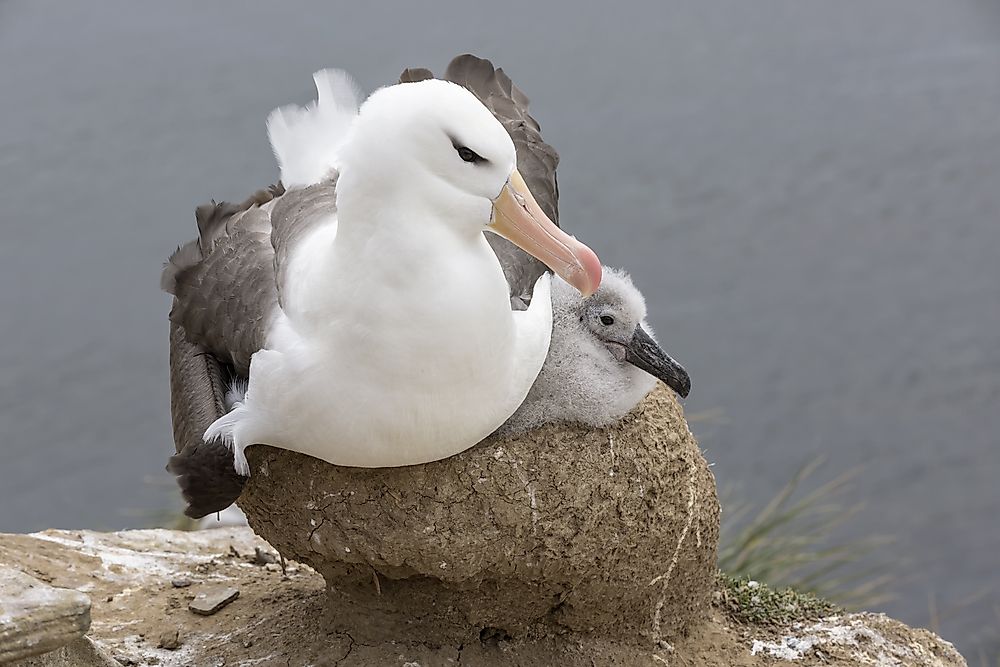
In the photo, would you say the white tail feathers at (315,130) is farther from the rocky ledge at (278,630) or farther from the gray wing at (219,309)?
the rocky ledge at (278,630)

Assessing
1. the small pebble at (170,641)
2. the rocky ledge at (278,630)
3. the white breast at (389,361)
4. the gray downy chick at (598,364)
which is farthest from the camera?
the small pebble at (170,641)

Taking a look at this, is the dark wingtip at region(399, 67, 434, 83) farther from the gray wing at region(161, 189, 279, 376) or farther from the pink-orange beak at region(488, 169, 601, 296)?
the pink-orange beak at region(488, 169, 601, 296)

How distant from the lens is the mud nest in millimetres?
3861

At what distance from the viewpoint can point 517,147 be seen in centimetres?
426

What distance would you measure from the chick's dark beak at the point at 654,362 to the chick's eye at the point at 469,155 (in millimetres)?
977

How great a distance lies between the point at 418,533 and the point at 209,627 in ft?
4.19

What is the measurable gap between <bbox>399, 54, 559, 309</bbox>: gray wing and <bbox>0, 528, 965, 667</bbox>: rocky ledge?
1243 millimetres

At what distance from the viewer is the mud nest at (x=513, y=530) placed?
386cm

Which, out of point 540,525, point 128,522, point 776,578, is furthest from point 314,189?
point 128,522

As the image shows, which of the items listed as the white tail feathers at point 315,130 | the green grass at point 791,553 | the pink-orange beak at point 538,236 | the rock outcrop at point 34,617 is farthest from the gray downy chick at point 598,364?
the green grass at point 791,553

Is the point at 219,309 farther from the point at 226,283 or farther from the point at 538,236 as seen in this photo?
the point at 538,236

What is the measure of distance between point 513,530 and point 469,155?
1.21 m

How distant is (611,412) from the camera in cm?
396

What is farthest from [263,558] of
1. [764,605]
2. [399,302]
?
[399,302]
